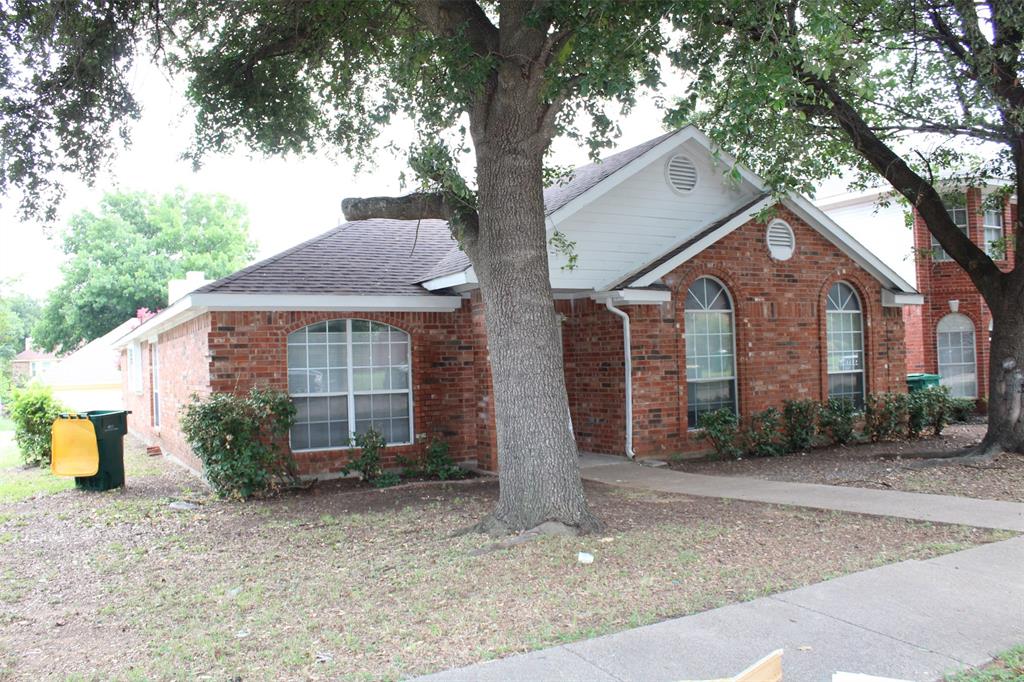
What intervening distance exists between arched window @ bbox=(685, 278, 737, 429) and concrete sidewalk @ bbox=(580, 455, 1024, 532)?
6.58ft

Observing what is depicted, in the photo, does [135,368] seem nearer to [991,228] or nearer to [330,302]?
[330,302]

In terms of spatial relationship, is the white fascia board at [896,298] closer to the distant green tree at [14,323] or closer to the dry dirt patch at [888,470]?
the dry dirt patch at [888,470]

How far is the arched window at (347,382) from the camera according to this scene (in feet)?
36.6

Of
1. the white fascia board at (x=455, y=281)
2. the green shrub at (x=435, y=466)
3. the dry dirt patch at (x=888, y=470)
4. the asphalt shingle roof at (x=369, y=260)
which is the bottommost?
the dry dirt patch at (x=888, y=470)

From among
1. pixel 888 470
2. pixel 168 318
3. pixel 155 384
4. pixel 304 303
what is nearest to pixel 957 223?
pixel 888 470

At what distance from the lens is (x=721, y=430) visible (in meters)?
12.4

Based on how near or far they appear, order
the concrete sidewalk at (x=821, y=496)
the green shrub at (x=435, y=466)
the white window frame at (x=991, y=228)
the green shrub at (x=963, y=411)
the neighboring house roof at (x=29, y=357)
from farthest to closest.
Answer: the neighboring house roof at (x=29, y=357) < the white window frame at (x=991, y=228) < the green shrub at (x=963, y=411) < the green shrub at (x=435, y=466) < the concrete sidewalk at (x=821, y=496)

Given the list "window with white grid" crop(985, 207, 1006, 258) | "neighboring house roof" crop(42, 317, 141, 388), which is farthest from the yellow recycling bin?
"neighboring house roof" crop(42, 317, 141, 388)

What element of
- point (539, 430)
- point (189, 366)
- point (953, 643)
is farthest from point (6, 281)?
point (953, 643)

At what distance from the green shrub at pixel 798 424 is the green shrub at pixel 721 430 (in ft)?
3.91

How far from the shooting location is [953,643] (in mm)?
4574

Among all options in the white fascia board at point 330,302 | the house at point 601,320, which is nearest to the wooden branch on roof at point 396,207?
the house at point 601,320

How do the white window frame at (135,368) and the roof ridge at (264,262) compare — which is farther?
the white window frame at (135,368)

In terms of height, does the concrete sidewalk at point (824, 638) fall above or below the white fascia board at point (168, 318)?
below
